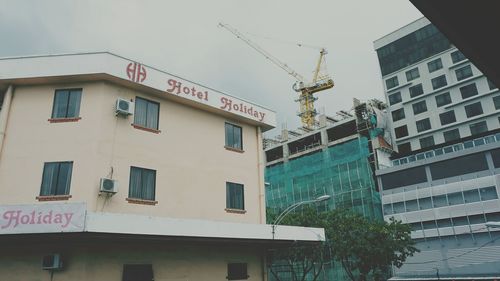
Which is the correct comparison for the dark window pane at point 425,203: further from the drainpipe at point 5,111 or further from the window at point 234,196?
the drainpipe at point 5,111

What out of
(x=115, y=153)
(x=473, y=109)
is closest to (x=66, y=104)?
(x=115, y=153)

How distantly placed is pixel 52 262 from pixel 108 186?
3.43 meters

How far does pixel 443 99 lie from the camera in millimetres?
55875

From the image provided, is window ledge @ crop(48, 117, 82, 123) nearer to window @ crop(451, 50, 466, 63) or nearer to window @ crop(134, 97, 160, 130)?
window @ crop(134, 97, 160, 130)

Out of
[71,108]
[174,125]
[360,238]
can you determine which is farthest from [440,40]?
[71,108]

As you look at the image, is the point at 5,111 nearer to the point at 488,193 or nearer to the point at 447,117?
the point at 488,193

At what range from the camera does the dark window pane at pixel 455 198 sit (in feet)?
139

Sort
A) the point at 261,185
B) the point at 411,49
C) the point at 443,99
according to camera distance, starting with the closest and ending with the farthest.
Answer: the point at 261,185
the point at 443,99
the point at 411,49

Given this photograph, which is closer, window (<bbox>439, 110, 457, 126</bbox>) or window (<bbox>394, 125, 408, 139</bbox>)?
window (<bbox>439, 110, 457, 126</bbox>)

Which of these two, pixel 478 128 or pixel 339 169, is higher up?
pixel 478 128

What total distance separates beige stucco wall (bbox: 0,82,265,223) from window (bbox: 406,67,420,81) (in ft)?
156

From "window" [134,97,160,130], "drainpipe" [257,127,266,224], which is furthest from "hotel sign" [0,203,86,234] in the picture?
"drainpipe" [257,127,266,224]

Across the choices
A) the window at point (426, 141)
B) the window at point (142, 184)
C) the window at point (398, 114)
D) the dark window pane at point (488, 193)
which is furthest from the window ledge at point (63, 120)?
the window at point (398, 114)

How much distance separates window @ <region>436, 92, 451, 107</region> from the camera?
55531 mm
